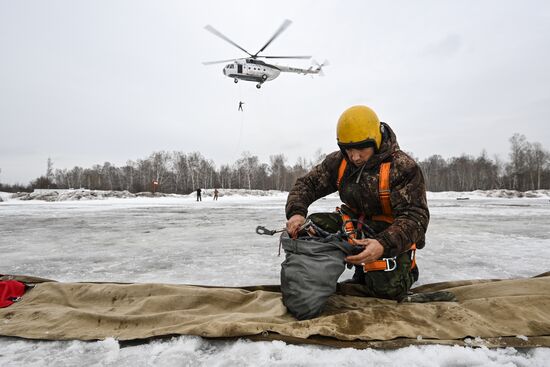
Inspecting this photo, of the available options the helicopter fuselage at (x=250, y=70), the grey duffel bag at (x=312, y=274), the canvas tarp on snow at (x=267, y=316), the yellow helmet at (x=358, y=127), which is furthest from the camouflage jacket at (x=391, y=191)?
the helicopter fuselage at (x=250, y=70)

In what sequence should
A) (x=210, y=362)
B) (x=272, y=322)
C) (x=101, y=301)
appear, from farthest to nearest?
1. (x=101, y=301)
2. (x=272, y=322)
3. (x=210, y=362)

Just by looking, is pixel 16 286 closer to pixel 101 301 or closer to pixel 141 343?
pixel 101 301

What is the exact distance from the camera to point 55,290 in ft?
7.25

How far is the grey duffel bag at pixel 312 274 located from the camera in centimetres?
182

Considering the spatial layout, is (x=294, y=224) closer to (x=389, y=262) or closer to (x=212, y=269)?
(x=389, y=262)

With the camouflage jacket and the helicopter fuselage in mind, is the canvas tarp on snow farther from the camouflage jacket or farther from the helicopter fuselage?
the helicopter fuselage

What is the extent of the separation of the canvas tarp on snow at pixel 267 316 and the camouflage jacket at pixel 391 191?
416mm

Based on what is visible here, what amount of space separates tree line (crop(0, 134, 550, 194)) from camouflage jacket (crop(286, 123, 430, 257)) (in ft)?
156

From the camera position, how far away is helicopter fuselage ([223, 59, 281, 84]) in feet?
53.1

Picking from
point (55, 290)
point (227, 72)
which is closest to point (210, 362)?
point (55, 290)

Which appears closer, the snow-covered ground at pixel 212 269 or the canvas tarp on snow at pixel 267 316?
the snow-covered ground at pixel 212 269

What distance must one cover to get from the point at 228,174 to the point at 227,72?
46388mm

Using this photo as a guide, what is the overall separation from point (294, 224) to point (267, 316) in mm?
615

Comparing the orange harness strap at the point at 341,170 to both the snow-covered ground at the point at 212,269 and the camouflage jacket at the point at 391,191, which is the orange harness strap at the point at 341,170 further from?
the snow-covered ground at the point at 212,269
